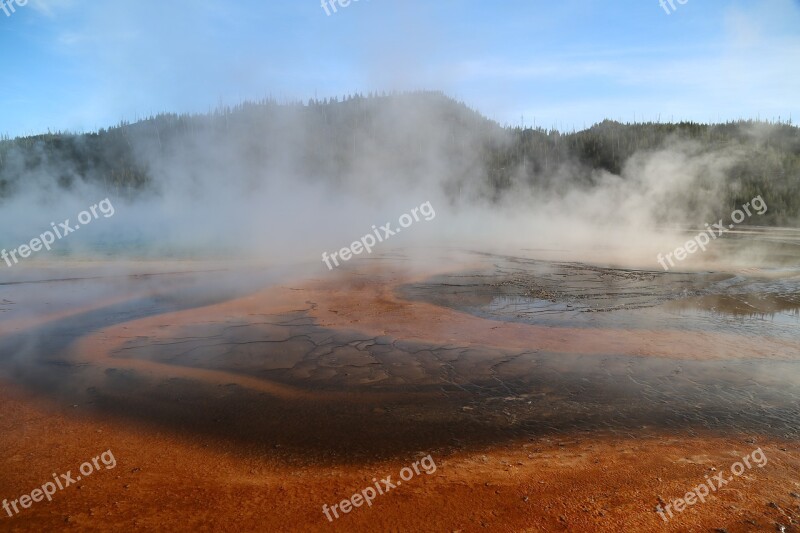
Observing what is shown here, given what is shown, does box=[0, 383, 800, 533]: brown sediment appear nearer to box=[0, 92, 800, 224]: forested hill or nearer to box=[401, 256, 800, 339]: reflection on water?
box=[401, 256, 800, 339]: reflection on water

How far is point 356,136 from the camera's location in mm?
49844

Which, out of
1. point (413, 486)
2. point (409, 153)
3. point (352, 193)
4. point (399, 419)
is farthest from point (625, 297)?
point (409, 153)

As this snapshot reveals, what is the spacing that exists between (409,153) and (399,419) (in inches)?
1452

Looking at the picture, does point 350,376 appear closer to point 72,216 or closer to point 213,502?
point 213,502

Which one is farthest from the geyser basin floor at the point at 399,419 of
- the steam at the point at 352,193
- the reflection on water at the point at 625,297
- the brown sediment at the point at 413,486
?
the steam at the point at 352,193

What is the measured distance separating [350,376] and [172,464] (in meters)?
1.73

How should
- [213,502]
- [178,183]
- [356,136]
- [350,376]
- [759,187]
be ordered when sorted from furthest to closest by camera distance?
[356,136]
[178,183]
[759,187]
[350,376]
[213,502]

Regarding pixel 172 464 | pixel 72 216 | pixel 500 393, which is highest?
pixel 72 216

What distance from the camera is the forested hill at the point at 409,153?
34.4 metres

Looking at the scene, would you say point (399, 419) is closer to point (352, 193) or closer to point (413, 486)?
point (413, 486)

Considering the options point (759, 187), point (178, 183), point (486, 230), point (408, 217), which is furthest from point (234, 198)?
point (759, 187)

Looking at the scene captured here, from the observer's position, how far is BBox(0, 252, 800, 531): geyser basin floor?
2473 millimetres

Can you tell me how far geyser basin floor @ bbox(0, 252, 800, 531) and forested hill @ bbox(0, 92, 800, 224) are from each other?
28.7m

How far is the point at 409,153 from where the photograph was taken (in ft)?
127
